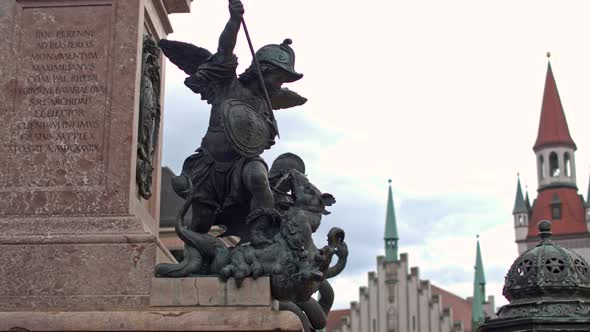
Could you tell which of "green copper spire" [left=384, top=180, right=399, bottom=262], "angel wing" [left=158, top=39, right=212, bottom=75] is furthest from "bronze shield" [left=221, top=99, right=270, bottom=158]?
"green copper spire" [left=384, top=180, right=399, bottom=262]

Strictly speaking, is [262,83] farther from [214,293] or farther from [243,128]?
[214,293]

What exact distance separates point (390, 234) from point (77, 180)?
89.8 m

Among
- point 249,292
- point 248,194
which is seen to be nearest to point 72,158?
point 248,194

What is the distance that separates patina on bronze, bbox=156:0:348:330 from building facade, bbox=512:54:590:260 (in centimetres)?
9636

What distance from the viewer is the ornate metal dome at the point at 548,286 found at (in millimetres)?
7350

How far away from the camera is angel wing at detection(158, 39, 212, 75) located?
8688 millimetres

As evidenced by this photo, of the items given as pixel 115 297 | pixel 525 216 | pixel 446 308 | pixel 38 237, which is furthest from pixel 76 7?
pixel 525 216

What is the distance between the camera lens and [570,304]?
24.2ft

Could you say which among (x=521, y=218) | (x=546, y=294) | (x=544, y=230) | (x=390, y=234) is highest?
(x=521, y=218)

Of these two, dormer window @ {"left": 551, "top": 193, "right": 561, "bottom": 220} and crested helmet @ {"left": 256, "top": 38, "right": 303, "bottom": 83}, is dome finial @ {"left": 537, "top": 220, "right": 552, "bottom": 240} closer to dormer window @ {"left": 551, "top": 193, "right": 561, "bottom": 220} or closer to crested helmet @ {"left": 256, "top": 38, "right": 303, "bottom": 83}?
crested helmet @ {"left": 256, "top": 38, "right": 303, "bottom": 83}

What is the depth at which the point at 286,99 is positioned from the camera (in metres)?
9.41

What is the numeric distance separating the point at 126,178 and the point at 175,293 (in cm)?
114

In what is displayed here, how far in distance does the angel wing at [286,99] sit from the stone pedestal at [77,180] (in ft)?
4.19

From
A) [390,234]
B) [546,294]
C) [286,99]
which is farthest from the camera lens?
[390,234]
